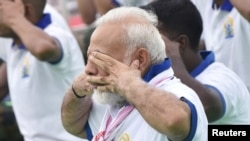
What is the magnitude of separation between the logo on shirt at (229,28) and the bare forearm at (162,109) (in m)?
2.01

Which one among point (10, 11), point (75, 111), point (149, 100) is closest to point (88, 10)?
point (10, 11)

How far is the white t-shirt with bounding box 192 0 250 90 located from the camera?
6.08m

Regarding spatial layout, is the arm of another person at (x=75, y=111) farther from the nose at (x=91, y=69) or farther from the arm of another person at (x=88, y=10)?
the arm of another person at (x=88, y=10)

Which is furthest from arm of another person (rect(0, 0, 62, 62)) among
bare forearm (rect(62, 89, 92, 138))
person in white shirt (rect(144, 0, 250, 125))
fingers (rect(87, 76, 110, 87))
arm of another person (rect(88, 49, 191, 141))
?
arm of another person (rect(88, 49, 191, 141))

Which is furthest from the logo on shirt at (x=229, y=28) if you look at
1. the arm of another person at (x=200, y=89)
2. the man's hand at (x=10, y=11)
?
the man's hand at (x=10, y=11)

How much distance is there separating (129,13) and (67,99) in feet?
1.84

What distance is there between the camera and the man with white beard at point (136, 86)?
13.5ft

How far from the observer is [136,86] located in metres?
4.18

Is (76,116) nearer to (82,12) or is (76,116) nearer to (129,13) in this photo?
(129,13)

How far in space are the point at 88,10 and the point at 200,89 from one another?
98.9 inches

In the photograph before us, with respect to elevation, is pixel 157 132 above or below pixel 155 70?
below

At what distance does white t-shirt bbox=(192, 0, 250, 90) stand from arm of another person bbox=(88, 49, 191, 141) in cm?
185

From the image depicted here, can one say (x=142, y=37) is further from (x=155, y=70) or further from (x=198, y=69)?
(x=198, y=69)

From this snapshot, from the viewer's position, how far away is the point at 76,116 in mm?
4898
